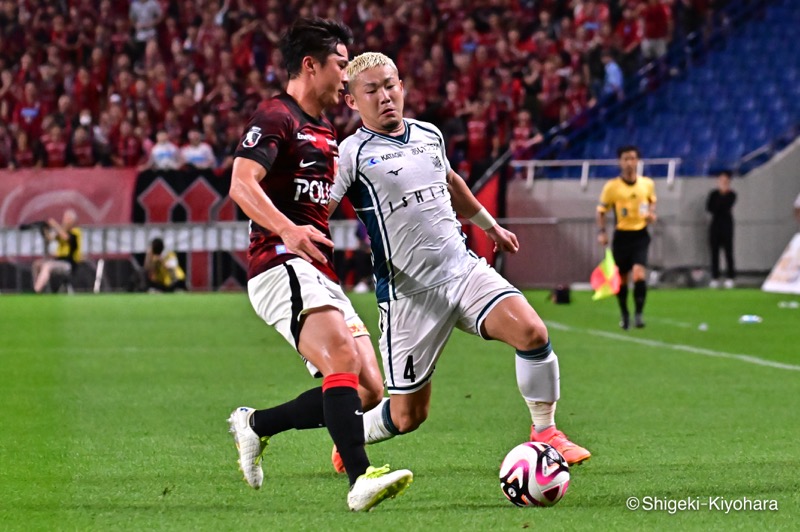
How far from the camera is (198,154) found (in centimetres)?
2791

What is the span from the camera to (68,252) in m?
27.1

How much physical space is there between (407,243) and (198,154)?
21068 millimetres

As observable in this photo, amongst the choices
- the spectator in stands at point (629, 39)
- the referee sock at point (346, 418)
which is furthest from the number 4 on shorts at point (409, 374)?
the spectator in stands at point (629, 39)

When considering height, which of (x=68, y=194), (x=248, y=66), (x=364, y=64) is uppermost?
(x=248, y=66)

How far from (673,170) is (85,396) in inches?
752

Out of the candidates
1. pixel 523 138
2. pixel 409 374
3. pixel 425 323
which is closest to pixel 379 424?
pixel 409 374

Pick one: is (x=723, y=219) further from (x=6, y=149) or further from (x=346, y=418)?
(x=346, y=418)

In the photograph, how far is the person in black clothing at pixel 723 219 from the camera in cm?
2720

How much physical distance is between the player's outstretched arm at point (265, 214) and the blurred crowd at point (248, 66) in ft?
70.4

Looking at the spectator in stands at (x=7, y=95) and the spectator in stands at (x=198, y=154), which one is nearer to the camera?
the spectator in stands at (x=198, y=154)

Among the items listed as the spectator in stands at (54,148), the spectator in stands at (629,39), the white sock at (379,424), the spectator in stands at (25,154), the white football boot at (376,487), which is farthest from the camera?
the spectator in stands at (629,39)

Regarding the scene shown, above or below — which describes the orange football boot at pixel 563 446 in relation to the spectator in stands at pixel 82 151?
below

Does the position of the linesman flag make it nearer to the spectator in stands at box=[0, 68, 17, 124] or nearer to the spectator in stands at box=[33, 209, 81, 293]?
the spectator in stands at box=[33, 209, 81, 293]

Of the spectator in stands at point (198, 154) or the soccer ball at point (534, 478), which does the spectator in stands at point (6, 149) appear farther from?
the soccer ball at point (534, 478)
